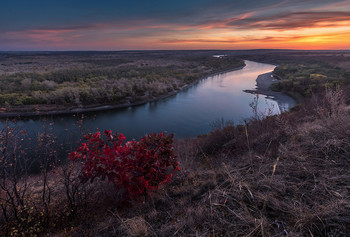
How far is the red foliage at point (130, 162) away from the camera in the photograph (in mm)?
4379

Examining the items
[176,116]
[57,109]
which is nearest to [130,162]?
[176,116]

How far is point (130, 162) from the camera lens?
15.1 feet

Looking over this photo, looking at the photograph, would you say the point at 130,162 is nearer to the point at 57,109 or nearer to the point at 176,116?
the point at 176,116

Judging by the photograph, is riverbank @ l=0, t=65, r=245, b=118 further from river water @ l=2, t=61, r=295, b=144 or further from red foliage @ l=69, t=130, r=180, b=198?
red foliage @ l=69, t=130, r=180, b=198

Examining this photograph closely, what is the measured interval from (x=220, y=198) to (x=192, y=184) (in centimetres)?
156

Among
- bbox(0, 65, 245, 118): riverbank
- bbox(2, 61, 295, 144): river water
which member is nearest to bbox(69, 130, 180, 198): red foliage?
bbox(2, 61, 295, 144): river water

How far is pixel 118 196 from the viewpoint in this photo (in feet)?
17.2

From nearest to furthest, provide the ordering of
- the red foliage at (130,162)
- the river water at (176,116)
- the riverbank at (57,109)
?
the red foliage at (130,162) < the river water at (176,116) < the riverbank at (57,109)

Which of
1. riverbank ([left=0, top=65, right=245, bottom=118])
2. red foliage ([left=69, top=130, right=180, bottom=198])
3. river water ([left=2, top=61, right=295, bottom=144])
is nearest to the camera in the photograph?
red foliage ([left=69, top=130, right=180, bottom=198])

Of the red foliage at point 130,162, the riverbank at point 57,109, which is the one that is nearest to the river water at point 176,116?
Answer: the riverbank at point 57,109

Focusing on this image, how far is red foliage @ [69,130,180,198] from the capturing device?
4379 millimetres

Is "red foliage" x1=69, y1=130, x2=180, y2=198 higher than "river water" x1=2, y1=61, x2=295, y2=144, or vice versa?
"red foliage" x1=69, y1=130, x2=180, y2=198

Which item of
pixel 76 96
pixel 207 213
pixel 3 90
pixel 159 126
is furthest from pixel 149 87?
pixel 207 213

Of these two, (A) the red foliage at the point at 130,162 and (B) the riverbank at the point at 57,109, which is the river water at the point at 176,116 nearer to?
(B) the riverbank at the point at 57,109
